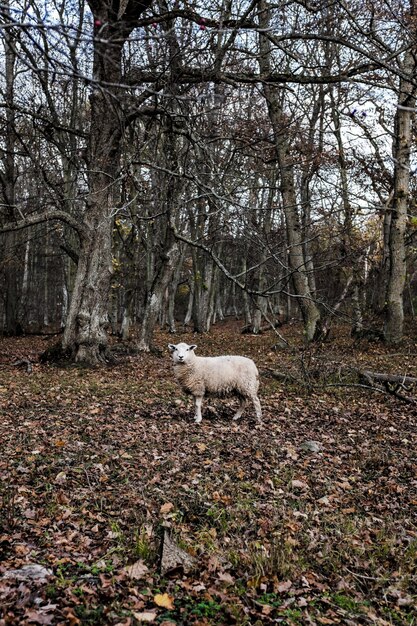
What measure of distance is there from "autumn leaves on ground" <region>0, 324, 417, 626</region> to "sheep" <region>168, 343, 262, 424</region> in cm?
57

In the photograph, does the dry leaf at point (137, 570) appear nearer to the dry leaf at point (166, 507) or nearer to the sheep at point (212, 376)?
the dry leaf at point (166, 507)

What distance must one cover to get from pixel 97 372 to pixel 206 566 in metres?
10.4

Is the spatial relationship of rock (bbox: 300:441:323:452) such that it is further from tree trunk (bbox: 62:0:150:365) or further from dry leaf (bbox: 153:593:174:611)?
tree trunk (bbox: 62:0:150:365)

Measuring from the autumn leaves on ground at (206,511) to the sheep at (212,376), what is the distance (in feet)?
1.87

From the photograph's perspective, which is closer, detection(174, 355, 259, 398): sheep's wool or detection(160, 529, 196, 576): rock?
detection(160, 529, 196, 576): rock

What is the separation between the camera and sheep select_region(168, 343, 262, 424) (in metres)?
9.48

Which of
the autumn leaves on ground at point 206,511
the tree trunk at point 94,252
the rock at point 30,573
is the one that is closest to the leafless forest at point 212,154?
the tree trunk at point 94,252

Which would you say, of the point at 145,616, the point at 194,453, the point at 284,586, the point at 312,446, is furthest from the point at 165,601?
the point at 312,446

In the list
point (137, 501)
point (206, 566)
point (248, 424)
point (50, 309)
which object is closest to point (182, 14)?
point (248, 424)

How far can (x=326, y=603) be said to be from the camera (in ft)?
13.8

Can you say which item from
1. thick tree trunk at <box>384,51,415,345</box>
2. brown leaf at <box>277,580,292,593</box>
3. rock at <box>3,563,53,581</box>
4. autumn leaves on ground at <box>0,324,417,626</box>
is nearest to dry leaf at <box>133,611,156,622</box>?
autumn leaves on ground at <box>0,324,417,626</box>

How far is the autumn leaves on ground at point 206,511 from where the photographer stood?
4098mm

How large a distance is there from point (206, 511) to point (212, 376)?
3.79m

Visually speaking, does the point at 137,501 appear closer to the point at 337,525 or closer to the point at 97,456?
the point at 97,456
